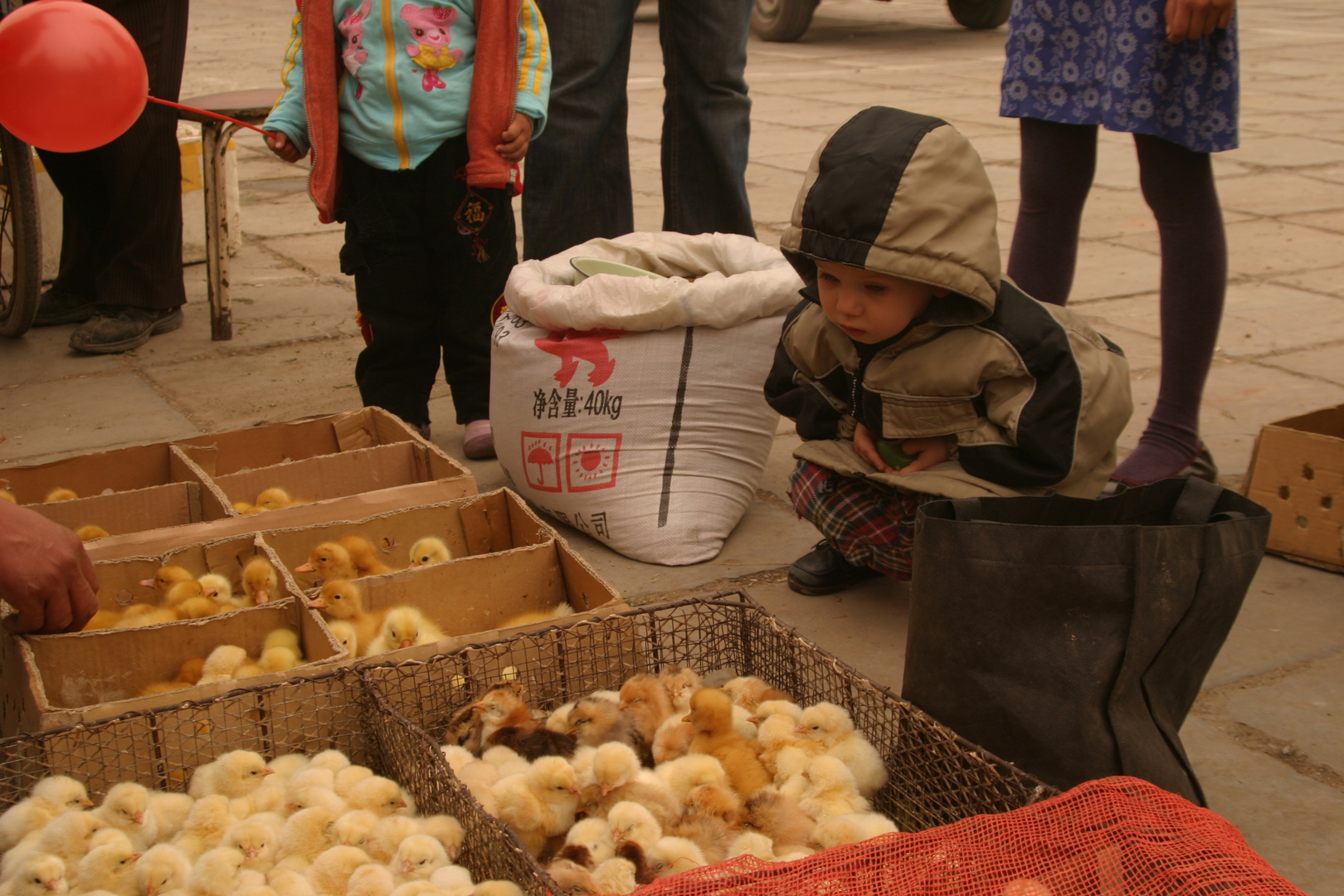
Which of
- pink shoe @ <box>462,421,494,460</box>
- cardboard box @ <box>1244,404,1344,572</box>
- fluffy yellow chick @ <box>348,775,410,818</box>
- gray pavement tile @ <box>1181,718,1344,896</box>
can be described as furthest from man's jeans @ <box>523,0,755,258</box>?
gray pavement tile @ <box>1181,718,1344,896</box>

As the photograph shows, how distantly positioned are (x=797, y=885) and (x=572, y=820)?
1.93ft

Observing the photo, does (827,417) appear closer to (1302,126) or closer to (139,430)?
(139,430)

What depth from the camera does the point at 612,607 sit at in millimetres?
2311

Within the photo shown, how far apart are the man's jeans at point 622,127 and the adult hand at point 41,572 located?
198 centimetres

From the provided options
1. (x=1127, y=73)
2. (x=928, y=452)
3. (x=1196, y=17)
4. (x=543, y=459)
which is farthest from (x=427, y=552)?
(x=1196, y=17)

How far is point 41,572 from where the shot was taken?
2.00 metres

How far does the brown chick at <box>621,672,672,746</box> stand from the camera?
2.16 metres

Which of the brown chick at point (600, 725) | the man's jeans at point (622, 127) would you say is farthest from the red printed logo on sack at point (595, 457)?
the brown chick at point (600, 725)

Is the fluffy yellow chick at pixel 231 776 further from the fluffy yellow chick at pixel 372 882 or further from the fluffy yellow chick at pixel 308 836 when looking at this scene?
the fluffy yellow chick at pixel 372 882

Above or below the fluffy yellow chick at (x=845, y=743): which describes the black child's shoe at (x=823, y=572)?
below

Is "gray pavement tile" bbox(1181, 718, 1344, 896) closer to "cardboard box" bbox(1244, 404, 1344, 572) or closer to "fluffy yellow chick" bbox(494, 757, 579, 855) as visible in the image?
"cardboard box" bbox(1244, 404, 1344, 572)

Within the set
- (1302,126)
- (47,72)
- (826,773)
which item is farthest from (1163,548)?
(1302,126)

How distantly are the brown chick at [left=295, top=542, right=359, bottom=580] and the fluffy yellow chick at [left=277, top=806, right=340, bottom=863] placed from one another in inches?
31.7

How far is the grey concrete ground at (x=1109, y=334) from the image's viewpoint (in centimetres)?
232
